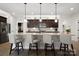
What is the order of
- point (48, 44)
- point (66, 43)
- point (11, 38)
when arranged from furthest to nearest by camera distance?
point (48, 44) → point (66, 43) → point (11, 38)

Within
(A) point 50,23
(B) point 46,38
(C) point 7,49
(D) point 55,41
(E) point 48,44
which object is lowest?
(C) point 7,49

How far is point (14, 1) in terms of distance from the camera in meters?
3.68

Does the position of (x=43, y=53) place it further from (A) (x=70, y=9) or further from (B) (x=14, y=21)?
(A) (x=70, y=9)

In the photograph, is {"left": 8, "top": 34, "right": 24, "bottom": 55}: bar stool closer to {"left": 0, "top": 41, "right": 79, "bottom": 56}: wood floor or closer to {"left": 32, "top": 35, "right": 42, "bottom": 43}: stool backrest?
{"left": 0, "top": 41, "right": 79, "bottom": 56}: wood floor

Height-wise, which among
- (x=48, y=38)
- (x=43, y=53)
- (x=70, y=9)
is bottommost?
(x=43, y=53)

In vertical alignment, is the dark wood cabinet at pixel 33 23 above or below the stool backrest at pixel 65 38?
above

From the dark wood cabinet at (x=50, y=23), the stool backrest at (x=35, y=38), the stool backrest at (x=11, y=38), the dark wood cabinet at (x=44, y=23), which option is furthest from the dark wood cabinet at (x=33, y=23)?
the stool backrest at (x=11, y=38)

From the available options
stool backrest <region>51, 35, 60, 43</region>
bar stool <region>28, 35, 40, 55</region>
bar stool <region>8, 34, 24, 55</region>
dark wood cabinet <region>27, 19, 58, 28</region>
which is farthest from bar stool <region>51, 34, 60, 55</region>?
bar stool <region>8, 34, 24, 55</region>

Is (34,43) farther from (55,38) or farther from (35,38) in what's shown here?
(55,38)

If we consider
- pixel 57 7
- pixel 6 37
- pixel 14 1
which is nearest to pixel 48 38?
pixel 57 7

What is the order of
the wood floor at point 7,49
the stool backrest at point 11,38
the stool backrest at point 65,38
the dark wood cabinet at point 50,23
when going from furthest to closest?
the dark wood cabinet at point 50,23
the stool backrest at point 65,38
the stool backrest at point 11,38
the wood floor at point 7,49

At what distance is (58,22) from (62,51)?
43.0 inches

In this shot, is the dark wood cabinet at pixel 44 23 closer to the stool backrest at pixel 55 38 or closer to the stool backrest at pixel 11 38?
the stool backrest at pixel 55 38

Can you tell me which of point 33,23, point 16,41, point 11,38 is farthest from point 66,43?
point 11,38
